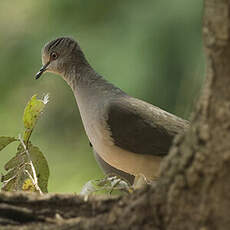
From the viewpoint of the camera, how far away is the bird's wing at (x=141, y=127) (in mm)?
3727

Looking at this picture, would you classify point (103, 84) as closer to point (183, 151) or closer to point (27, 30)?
point (183, 151)

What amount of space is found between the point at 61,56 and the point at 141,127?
711 mm

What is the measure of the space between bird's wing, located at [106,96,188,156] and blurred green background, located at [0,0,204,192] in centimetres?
178

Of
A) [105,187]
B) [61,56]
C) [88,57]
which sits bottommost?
[105,187]

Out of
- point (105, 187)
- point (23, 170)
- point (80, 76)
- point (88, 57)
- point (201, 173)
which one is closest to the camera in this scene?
point (201, 173)

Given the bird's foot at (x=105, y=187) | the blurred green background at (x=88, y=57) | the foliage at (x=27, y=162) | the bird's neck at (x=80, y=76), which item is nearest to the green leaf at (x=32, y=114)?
the foliage at (x=27, y=162)

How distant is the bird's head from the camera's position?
4.12 metres

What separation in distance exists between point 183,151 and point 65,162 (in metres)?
4.86

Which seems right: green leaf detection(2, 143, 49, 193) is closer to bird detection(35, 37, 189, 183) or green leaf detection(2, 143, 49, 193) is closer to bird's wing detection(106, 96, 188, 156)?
bird detection(35, 37, 189, 183)

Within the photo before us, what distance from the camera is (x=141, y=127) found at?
383 centimetres

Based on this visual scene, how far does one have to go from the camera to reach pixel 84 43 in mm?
6598

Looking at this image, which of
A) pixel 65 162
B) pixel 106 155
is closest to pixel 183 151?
pixel 106 155

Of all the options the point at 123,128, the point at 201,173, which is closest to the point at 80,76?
the point at 123,128

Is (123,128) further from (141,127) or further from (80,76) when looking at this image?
(80,76)
